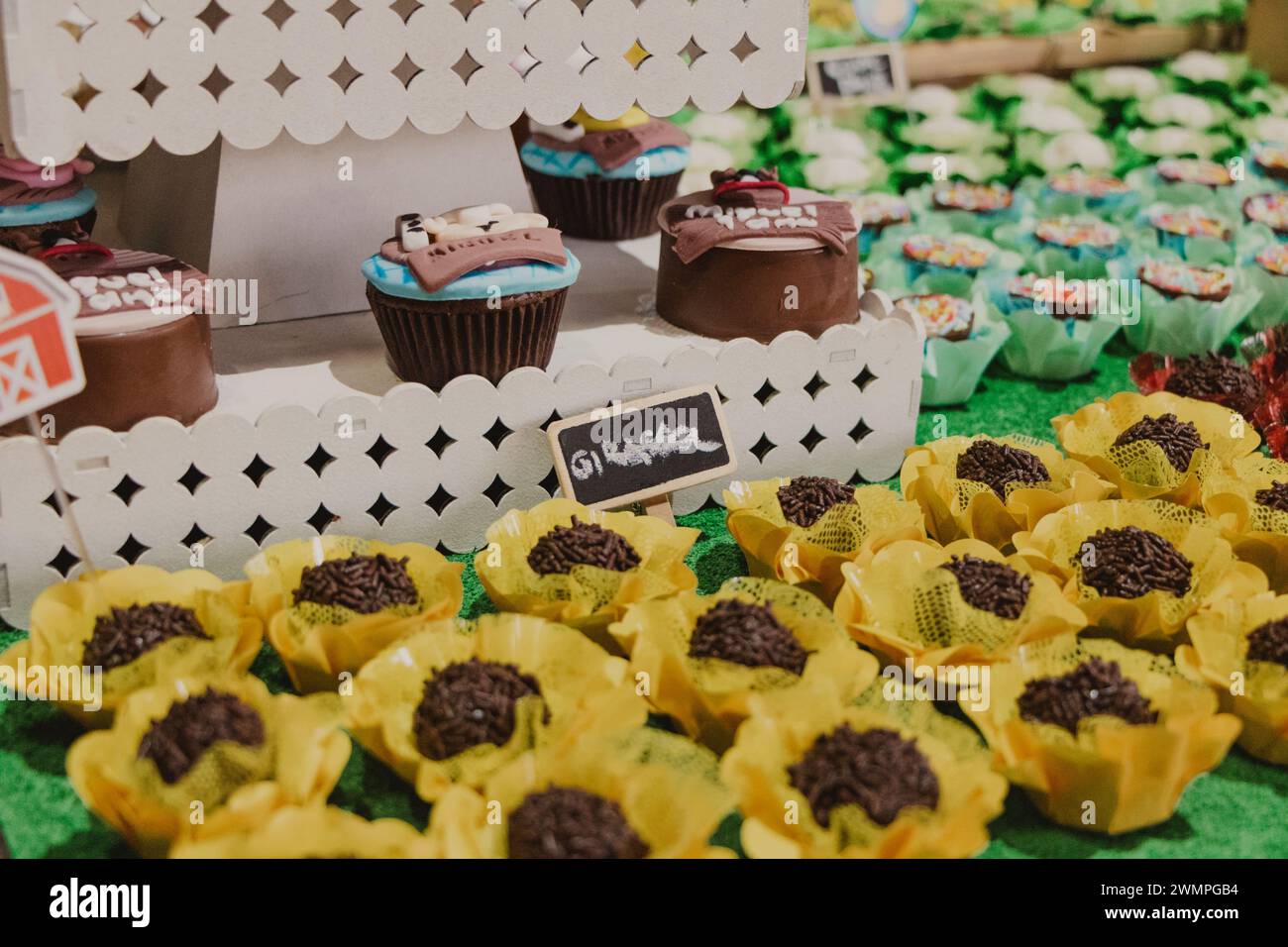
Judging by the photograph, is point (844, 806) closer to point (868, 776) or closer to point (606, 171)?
point (868, 776)

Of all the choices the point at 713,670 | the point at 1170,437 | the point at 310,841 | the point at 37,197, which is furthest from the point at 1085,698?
the point at 37,197

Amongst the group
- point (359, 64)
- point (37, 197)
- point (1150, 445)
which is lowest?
point (1150, 445)

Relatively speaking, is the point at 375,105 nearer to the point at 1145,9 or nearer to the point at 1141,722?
the point at 1141,722

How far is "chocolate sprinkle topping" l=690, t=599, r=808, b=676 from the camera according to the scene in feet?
5.71

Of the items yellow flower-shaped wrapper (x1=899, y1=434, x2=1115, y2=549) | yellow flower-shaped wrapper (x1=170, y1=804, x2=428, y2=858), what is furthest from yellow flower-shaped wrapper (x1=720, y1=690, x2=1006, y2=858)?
yellow flower-shaped wrapper (x1=899, y1=434, x2=1115, y2=549)

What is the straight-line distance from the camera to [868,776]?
1.52 metres

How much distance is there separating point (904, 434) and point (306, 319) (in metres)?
1.21

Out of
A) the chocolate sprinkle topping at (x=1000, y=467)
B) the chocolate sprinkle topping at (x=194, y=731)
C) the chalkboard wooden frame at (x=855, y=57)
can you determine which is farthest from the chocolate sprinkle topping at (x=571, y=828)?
the chalkboard wooden frame at (x=855, y=57)

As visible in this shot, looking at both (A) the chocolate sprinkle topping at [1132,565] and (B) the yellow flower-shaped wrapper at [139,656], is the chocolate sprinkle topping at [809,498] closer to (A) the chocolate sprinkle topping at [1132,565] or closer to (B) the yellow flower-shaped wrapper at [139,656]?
(A) the chocolate sprinkle topping at [1132,565]

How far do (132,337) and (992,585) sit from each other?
135cm

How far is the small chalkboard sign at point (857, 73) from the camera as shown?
397cm

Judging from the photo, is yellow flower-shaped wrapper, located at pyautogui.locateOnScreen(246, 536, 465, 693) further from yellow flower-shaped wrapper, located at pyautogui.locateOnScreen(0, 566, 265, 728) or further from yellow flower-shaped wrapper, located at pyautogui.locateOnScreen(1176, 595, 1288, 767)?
yellow flower-shaped wrapper, located at pyautogui.locateOnScreen(1176, 595, 1288, 767)

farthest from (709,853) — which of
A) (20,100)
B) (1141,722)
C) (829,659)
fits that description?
(20,100)

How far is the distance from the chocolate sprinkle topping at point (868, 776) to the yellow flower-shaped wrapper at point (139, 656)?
0.79 metres
